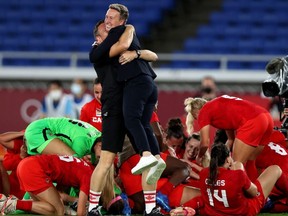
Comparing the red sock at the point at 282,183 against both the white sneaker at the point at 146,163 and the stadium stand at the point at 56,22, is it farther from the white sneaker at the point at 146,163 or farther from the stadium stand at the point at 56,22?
the stadium stand at the point at 56,22

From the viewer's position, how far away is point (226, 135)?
9492mm

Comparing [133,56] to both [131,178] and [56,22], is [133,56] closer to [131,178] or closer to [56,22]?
[131,178]

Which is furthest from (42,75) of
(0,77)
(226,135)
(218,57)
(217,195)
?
(217,195)

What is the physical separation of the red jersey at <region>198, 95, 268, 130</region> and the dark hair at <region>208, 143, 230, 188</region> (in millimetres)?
792

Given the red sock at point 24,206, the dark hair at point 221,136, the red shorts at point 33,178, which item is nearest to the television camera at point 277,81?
the dark hair at point 221,136

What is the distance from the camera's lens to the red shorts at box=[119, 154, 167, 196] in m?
8.52

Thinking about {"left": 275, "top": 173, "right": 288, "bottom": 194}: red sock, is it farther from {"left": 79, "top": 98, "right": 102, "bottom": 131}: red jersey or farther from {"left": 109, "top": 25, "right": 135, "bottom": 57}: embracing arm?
{"left": 79, "top": 98, "right": 102, "bottom": 131}: red jersey

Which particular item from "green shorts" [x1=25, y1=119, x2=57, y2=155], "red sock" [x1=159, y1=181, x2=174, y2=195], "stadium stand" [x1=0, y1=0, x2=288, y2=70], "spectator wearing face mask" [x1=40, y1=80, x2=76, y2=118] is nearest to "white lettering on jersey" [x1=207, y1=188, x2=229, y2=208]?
"red sock" [x1=159, y1=181, x2=174, y2=195]

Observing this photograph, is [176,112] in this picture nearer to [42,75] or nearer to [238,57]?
[238,57]

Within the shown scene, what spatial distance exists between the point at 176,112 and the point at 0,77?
3700mm

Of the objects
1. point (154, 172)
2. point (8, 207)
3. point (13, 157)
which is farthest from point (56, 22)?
point (154, 172)

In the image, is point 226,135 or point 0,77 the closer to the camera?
point 226,135

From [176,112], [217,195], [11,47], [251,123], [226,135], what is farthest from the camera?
[11,47]

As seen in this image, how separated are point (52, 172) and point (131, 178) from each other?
80 cm
